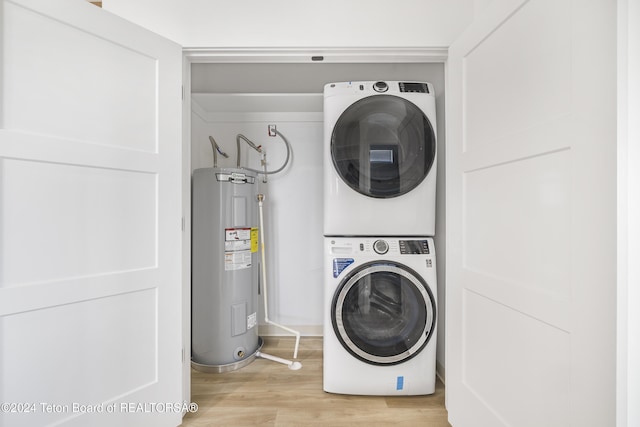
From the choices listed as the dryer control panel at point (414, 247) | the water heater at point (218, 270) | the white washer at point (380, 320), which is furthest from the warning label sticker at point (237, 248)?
the dryer control panel at point (414, 247)

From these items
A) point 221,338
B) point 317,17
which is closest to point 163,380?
point 221,338

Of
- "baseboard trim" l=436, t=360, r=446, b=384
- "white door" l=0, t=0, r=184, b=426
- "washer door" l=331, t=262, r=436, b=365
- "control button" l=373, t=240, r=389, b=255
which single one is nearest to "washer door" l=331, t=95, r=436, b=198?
"control button" l=373, t=240, r=389, b=255

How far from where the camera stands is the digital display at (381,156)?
5.31ft

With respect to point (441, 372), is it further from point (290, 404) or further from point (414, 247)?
point (290, 404)

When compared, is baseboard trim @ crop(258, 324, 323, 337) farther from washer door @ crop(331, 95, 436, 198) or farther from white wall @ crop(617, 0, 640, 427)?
white wall @ crop(617, 0, 640, 427)

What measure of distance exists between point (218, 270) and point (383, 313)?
107 cm

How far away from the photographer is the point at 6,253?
94 cm

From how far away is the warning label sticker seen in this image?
1866 millimetres

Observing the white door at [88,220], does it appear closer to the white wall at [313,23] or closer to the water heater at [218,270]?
the white wall at [313,23]

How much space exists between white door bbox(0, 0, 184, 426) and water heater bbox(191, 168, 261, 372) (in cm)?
50

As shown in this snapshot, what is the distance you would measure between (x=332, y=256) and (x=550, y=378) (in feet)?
3.35

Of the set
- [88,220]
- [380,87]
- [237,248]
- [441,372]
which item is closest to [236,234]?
[237,248]

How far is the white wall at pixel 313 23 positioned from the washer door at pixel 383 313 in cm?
118

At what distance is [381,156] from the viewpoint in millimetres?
1621
